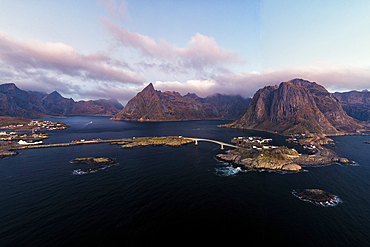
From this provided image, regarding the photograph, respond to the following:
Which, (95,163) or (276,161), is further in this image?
(276,161)

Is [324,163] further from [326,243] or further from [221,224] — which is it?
[221,224]

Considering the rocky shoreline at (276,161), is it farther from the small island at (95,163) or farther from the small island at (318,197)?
the small island at (95,163)

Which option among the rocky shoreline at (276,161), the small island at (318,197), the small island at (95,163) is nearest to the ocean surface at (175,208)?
the small island at (318,197)

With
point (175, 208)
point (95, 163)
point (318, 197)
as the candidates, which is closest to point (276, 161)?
point (318, 197)

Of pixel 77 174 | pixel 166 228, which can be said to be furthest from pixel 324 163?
pixel 77 174

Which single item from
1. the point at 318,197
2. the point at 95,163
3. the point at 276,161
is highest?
the point at 276,161

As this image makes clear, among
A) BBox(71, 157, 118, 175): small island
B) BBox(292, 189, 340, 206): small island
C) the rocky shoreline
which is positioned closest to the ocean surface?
BBox(292, 189, 340, 206): small island

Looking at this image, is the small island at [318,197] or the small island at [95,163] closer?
the small island at [318,197]

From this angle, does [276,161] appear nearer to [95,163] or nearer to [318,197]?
[318,197]
